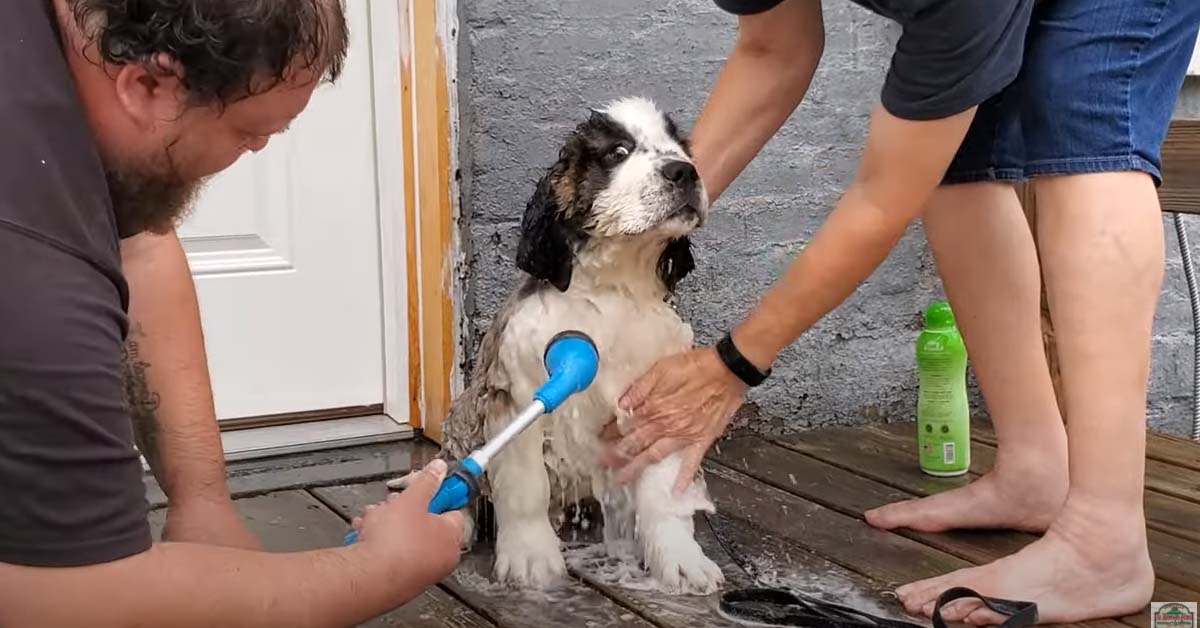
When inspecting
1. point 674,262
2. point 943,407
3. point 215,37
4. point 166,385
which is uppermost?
point 215,37

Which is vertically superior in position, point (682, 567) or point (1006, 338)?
point (1006, 338)

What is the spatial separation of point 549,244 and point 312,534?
0.72m

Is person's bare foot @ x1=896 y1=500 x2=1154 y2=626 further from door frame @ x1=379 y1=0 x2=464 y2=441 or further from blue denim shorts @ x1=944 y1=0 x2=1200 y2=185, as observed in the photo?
door frame @ x1=379 y1=0 x2=464 y2=441

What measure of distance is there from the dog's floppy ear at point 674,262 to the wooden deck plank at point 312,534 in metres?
0.66

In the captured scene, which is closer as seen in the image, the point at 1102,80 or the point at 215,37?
the point at 215,37

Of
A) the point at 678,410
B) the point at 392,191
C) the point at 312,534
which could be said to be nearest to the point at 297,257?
the point at 392,191

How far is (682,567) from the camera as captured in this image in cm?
206

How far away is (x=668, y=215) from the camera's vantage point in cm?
209

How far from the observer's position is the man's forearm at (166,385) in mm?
1678

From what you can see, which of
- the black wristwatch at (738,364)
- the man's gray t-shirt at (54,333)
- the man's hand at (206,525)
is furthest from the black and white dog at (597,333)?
the man's gray t-shirt at (54,333)

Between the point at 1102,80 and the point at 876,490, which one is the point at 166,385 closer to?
the point at 1102,80

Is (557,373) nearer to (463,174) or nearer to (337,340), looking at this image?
(463,174)

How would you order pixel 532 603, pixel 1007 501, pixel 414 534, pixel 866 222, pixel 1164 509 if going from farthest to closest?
pixel 1164 509
pixel 1007 501
pixel 532 603
pixel 866 222
pixel 414 534

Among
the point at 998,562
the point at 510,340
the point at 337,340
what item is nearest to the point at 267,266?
the point at 337,340
